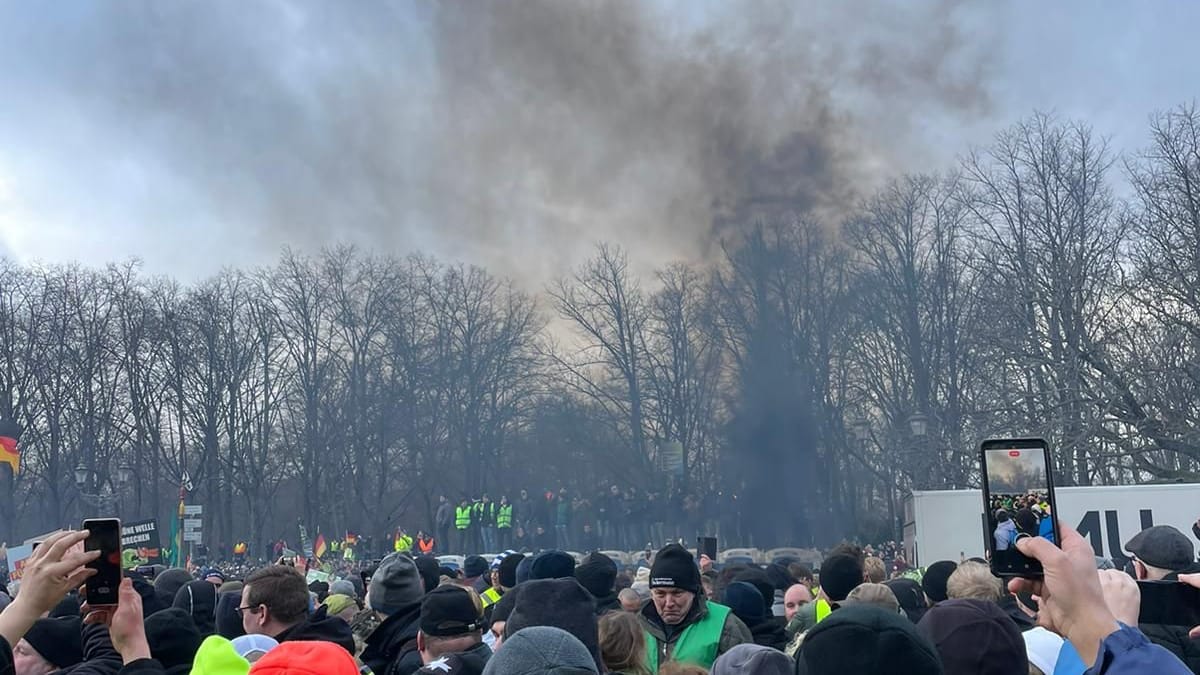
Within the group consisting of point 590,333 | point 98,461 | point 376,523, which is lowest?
point 376,523

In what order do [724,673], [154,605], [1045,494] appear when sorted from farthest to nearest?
[154,605], [724,673], [1045,494]

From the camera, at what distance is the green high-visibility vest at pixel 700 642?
209 inches

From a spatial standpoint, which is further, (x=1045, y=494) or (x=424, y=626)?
(x=424, y=626)

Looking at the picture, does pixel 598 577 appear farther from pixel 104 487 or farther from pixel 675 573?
pixel 104 487

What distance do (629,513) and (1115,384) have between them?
1799 cm

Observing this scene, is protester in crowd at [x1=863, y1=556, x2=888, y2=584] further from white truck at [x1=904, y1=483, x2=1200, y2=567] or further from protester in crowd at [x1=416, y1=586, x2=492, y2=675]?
white truck at [x1=904, y1=483, x2=1200, y2=567]

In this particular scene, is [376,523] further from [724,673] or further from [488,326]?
[724,673]

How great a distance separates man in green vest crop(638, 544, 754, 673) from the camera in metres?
5.40

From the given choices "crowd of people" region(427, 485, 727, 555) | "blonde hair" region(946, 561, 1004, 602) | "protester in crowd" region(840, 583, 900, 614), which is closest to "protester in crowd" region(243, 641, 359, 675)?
"protester in crowd" region(840, 583, 900, 614)

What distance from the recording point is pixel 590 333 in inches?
1957

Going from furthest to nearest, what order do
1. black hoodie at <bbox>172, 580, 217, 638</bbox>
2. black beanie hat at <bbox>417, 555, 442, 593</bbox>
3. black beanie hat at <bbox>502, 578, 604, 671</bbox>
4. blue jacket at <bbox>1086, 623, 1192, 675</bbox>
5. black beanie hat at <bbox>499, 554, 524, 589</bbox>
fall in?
black beanie hat at <bbox>499, 554, 524, 589</bbox> < black beanie hat at <bbox>417, 555, 442, 593</bbox> < black hoodie at <bbox>172, 580, 217, 638</bbox> < black beanie hat at <bbox>502, 578, 604, 671</bbox> < blue jacket at <bbox>1086, 623, 1192, 675</bbox>

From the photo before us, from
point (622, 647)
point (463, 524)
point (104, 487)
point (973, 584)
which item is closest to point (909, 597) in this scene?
point (973, 584)

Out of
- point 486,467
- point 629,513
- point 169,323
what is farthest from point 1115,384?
point 169,323

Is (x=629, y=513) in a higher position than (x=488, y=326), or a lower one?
lower
